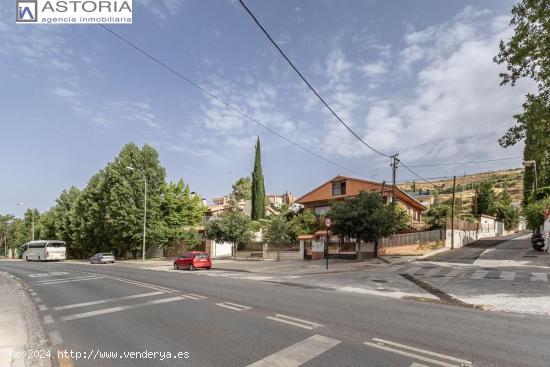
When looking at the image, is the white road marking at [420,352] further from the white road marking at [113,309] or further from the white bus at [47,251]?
the white bus at [47,251]

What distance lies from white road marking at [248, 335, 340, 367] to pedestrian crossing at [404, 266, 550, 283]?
1408 centimetres

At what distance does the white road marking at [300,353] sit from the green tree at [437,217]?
36775mm

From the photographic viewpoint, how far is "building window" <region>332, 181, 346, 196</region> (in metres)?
48.0

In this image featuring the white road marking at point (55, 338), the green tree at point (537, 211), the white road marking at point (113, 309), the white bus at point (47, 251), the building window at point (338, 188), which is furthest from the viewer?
the white bus at point (47, 251)

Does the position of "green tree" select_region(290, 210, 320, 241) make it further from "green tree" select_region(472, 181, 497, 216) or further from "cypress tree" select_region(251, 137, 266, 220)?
"green tree" select_region(472, 181, 497, 216)

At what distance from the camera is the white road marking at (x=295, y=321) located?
26.2 feet

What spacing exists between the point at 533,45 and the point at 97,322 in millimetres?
19490

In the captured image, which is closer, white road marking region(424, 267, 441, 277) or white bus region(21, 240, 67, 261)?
white road marking region(424, 267, 441, 277)

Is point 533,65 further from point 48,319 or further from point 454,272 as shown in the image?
point 48,319

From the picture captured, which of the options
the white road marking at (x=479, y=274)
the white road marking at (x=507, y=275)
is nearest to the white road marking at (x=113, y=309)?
the white road marking at (x=479, y=274)

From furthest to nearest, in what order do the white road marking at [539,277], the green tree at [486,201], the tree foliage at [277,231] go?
the green tree at [486,201]
the tree foliage at [277,231]
the white road marking at [539,277]

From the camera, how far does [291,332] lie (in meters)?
7.51

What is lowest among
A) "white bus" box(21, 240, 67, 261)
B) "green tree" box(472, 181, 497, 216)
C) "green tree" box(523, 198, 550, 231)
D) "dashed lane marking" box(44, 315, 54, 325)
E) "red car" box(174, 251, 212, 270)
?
"white bus" box(21, 240, 67, 261)

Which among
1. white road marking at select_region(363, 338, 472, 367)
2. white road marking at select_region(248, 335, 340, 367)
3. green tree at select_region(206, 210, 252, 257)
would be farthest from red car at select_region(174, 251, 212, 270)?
white road marking at select_region(363, 338, 472, 367)
